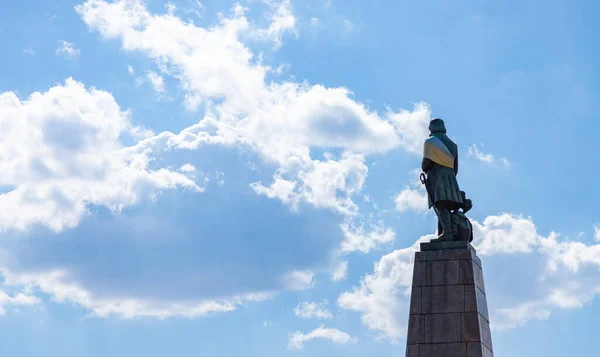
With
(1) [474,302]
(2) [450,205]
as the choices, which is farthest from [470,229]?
(1) [474,302]

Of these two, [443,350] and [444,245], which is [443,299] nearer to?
[443,350]

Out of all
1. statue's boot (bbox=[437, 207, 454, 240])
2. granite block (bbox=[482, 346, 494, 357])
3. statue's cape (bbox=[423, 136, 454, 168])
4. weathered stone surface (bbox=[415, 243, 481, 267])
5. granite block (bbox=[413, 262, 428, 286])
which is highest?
statue's cape (bbox=[423, 136, 454, 168])

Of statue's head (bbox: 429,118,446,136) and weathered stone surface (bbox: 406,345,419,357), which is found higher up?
statue's head (bbox: 429,118,446,136)

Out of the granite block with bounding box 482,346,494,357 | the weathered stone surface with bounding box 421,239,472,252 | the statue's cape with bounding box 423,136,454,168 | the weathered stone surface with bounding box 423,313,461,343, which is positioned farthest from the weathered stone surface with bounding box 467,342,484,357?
the statue's cape with bounding box 423,136,454,168

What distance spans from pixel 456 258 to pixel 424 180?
11.8 ft

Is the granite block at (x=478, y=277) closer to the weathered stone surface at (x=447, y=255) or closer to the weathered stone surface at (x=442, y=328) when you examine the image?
the weathered stone surface at (x=447, y=255)

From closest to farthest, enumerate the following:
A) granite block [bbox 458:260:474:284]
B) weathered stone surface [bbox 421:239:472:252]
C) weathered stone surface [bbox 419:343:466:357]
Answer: weathered stone surface [bbox 419:343:466:357] → granite block [bbox 458:260:474:284] → weathered stone surface [bbox 421:239:472:252]

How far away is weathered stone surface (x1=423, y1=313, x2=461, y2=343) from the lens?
31.3m

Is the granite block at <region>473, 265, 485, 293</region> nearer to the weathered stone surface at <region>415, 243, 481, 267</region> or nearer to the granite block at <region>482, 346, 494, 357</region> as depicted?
the weathered stone surface at <region>415, 243, 481, 267</region>

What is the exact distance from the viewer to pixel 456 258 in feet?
107

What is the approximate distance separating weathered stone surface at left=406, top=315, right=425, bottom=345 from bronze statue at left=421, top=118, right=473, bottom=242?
3247mm

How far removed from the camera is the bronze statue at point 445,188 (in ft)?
111

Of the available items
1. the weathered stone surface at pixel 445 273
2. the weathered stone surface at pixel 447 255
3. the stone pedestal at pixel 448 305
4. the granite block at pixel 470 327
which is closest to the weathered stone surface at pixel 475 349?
the stone pedestal at pixel 448 305

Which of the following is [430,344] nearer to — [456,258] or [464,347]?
[464,347]
